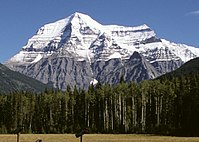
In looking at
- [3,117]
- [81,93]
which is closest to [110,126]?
[81,93]

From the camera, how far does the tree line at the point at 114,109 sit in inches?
5073

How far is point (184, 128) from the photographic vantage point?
12194 centimetres

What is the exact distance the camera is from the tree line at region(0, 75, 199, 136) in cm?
12886

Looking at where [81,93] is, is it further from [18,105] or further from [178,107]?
[178,107]

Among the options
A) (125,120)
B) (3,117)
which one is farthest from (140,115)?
(3,117)

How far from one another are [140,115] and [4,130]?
41.1m

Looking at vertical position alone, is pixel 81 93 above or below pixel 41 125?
above

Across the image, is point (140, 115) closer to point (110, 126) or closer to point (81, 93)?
point (110, 126)

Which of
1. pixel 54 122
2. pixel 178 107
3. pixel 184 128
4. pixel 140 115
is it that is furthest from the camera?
pixel 54 122

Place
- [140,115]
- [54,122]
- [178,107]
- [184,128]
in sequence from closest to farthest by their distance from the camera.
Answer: [184,128]
[178,107]
[140,115]
[54,122]

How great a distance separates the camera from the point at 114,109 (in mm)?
145250

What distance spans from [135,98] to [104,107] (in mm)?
10027

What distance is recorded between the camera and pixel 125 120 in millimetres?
139125

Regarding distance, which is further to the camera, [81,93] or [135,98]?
[81,93]
